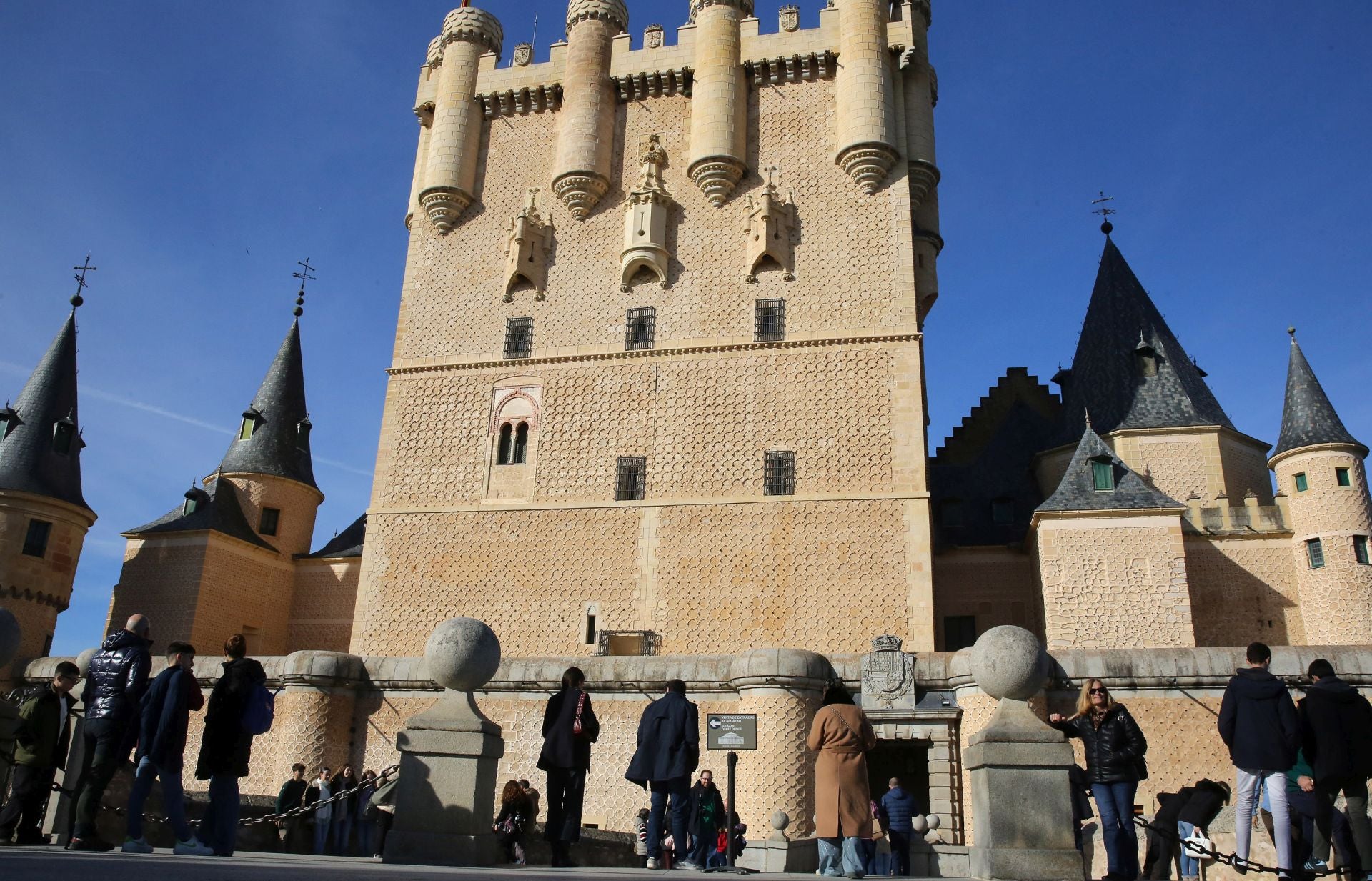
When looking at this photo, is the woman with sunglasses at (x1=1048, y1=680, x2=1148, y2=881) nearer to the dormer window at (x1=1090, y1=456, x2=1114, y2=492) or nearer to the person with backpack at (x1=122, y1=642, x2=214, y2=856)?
the person with backpack at (x1=122, y1=642, x2=214, y2=856)

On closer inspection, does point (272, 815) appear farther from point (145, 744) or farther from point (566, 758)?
point (566, 758)

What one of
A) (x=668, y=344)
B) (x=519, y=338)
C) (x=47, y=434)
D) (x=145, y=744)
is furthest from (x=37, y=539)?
(x=145, y=744)

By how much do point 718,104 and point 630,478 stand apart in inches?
317

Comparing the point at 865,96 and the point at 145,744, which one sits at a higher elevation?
the point at 865,96

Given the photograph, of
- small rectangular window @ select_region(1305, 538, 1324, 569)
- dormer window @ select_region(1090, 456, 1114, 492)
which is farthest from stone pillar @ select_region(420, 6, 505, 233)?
small rectangular window @ select_region(1305, 538, 1324, 569)

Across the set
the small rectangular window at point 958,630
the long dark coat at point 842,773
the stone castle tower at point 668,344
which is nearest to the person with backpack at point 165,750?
the long dark coat at point 842,773

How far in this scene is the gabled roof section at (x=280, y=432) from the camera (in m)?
→ 27.2

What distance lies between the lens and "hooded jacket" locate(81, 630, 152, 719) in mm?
6555

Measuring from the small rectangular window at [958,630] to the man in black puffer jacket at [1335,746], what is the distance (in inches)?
624

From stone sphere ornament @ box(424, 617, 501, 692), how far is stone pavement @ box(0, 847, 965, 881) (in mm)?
1246

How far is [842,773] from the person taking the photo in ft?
22.6

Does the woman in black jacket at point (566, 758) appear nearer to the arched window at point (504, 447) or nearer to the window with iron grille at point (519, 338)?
the arched window at point (504, 447)

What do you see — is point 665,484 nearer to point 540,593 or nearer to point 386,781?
point 540,593

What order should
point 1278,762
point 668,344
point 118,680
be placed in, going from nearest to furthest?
point 1278,762 → point 118,680 → point 668,344
